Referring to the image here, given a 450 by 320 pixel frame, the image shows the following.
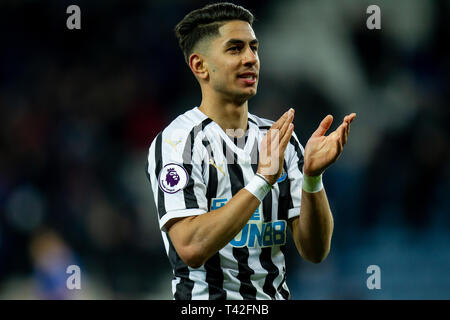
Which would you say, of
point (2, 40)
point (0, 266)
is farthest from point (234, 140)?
point (2, 40)

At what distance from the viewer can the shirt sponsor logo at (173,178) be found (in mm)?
2750

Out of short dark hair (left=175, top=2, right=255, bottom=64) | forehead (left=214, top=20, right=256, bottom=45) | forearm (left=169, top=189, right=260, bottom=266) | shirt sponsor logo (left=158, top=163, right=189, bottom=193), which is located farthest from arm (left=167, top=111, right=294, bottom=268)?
short dark hair (left=175, top=2, right=255, bottom=64)

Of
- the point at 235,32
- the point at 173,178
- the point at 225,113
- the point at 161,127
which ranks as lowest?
the point at 173,178

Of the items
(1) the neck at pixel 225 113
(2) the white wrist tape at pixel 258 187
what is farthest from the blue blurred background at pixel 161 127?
(2) the white wrist tape at pixel 258 187

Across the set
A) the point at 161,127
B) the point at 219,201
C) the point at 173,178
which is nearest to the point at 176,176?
the point at 173,178

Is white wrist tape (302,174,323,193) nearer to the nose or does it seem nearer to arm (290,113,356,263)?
arm (290,113,356,263)

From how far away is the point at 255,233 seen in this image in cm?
283

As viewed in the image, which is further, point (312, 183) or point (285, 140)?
point (312, 183)

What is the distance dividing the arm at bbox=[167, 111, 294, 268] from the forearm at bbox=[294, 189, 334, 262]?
0.29m

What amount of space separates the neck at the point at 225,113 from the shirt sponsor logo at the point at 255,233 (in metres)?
0.42

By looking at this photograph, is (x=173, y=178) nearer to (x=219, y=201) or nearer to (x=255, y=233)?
(x=219, y=201)

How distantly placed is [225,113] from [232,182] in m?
0.38

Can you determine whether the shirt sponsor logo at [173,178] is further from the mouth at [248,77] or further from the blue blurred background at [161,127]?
the blue blurred background at [161,127]

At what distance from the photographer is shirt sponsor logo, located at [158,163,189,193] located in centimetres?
275
